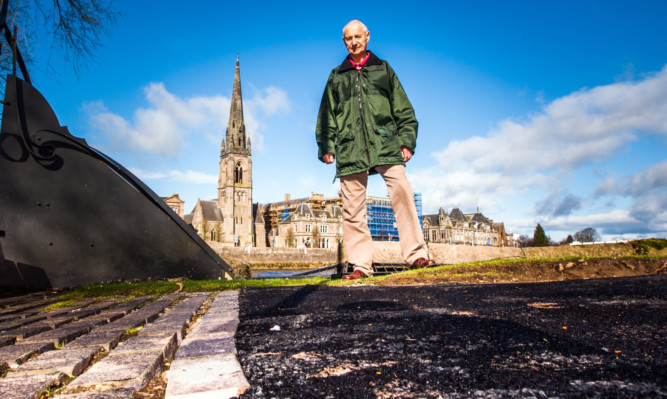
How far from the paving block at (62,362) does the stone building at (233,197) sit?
3118 inches

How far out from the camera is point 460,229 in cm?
10294

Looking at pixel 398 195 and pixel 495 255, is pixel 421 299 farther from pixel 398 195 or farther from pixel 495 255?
pixel 495 255

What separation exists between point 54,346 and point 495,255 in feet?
29.6

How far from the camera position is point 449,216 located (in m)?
102

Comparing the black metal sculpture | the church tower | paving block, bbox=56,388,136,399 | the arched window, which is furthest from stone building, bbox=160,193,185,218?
paving block, bbox=56,388,136,399

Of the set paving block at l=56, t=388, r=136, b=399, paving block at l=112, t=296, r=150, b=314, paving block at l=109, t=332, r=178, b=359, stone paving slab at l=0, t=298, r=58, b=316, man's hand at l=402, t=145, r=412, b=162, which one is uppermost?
man's hand at l=402, t=145, r=412, b=162

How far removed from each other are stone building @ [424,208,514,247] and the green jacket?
89.1m

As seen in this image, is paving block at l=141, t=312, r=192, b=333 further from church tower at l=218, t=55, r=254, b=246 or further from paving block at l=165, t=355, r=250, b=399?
church tower at l=218, t=55, r=254, b=246

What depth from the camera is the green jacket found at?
5.09 m

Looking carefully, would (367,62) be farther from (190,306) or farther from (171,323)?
(171,323)

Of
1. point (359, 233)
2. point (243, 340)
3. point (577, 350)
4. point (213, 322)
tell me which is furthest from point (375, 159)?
point (577, 350)

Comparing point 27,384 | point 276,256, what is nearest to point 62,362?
point 27,384

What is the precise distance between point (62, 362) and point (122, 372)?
43cm

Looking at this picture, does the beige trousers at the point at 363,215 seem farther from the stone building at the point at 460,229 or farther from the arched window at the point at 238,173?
the stone building at the point at 460,229
